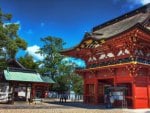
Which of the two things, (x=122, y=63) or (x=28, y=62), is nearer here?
(x=122, y=63)

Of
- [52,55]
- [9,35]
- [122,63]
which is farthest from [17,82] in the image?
[52,55]

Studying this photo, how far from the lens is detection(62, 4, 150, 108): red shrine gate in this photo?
21906 mm

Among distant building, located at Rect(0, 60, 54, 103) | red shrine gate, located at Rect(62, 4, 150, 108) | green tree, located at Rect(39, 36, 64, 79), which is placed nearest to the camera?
red shrine gate, located at Rect(62, 4, 150, 108)

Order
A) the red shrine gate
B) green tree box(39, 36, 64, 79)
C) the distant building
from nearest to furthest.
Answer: the red shrine gate → the distant building → green tree box(39, 36, 64, 79)

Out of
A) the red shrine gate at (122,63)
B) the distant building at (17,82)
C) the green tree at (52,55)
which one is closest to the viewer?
the red shrine gate at (122,63)

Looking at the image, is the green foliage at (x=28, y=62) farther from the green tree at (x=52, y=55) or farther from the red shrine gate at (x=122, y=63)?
the red shrine gate at (x=122, y=63)

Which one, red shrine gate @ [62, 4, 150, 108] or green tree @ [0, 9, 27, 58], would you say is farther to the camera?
green tree @ [0, 9, 27, 58]

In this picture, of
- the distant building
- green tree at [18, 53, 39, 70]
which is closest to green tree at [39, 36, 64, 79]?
green tree at [18, 53, 39, 70]

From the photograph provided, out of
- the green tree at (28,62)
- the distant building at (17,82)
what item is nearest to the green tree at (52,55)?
the green tree at (28,62)

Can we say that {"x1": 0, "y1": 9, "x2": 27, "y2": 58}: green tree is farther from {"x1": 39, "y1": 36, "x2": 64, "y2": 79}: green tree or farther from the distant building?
{"x1": 39, "y1": 36, "x2": 64, "y2": 79}: green tree

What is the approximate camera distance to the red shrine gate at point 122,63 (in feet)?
71.9

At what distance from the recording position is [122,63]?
73.8 feet

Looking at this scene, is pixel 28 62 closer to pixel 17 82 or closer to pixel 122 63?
pixel 17 82

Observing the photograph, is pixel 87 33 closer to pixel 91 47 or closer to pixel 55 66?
pixel 91 47
